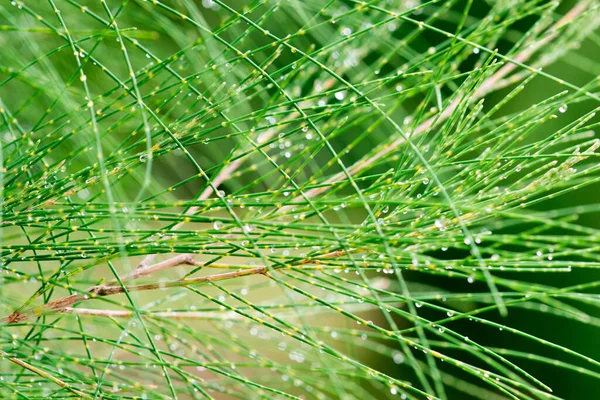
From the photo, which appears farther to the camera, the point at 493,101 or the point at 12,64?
the point at 493,101

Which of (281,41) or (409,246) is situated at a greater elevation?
(281,41)

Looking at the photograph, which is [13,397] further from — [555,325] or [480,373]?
[555,325]

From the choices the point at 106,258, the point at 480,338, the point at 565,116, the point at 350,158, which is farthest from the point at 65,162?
the point at 480,338

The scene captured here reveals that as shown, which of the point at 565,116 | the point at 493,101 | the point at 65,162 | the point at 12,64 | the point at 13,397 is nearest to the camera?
the point at 13,397

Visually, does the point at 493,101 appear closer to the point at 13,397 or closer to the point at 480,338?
the point at 480,338

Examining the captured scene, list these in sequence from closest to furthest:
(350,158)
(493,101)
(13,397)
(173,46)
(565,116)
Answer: (13,397) < (173,46) < (350,158) < (565,116) < (493,101)

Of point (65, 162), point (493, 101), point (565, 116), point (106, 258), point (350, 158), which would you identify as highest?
point (65, 162)

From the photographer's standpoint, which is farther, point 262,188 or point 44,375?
point 262,188
